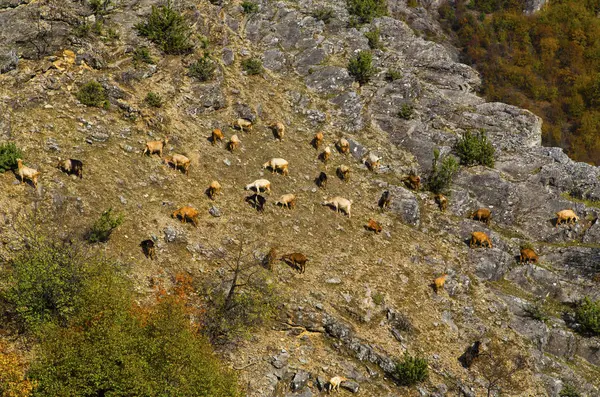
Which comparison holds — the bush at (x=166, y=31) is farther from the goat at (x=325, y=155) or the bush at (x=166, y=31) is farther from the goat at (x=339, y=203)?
the goat at (x=339, y=203)

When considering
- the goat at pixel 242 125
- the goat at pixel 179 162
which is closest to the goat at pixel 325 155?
the goat at pixel 242 125

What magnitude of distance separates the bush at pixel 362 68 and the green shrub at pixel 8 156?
27420 mm

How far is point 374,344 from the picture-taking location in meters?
23.8

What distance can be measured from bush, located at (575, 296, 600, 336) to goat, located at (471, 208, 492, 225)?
779 cm

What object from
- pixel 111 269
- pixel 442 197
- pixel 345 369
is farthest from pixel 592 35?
pixel 111 269

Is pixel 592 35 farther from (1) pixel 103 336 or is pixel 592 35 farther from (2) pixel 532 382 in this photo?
(1) pixel 103 336

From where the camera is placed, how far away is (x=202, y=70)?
3541cm

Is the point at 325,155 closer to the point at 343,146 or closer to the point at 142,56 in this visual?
the point at 343,146

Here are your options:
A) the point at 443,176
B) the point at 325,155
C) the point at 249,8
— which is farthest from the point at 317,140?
the point at 249,8

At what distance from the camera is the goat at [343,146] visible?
116 feet

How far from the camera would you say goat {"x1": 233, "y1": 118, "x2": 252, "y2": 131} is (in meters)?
33.5

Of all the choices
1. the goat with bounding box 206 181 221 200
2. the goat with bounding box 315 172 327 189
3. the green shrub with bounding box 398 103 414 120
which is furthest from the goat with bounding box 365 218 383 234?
the green shrub with bounding box 398 103 414 120

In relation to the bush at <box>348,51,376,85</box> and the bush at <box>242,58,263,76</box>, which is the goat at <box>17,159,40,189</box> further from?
the bush at <box>348,51,376,85</box>

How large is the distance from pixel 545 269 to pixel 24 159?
32.0 meters
